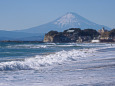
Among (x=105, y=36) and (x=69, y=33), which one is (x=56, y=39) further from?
(x=105, y=36)

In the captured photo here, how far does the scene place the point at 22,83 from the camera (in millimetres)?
9703

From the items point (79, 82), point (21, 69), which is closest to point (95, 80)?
point (79, 82)

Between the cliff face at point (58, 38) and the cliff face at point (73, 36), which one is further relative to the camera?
the cliff face at point (58, 38)

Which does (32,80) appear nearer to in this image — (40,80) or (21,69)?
(40,80)

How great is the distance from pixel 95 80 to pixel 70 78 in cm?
108

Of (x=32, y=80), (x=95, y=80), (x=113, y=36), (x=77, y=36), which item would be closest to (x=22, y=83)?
(x=32, y=80)

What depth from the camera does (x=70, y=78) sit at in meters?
10.7

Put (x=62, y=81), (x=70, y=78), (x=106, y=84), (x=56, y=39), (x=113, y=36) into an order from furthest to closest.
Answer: (x=56, y=39) → (x=113, y=36) → (x=70, y=78) → (x=62, y=81) → (x=106, y=84)

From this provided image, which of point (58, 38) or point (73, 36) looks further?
point (73, 36)

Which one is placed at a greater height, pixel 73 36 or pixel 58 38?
pixel 73 36

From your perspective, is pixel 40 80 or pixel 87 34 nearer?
pixel 40 80

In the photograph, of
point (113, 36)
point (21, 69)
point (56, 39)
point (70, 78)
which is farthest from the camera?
point (56, 39)

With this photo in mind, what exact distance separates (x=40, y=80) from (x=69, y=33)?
519 ft

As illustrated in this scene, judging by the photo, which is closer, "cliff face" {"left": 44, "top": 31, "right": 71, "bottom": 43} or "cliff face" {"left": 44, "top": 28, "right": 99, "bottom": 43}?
"cliff face" {"left": 44, "top": 28, "right": 99, "bottom": 43}
